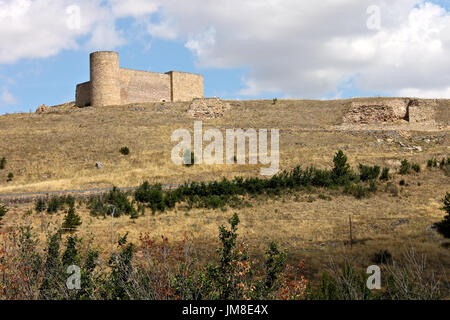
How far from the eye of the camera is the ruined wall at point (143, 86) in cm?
4766

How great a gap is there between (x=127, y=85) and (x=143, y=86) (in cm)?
208

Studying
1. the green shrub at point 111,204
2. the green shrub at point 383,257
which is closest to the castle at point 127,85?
the green shrub at point 111,204

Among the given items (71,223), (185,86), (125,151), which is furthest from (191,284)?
(185,86)

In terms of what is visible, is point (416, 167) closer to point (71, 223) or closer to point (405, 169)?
point (405, 169)

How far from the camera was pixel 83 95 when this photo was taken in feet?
159

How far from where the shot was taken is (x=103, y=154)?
32.5 m

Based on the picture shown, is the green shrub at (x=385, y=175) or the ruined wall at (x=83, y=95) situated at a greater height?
the ruined wall at (x=83, y=95)

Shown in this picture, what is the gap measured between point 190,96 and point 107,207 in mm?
34830

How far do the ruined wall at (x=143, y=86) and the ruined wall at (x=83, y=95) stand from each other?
3.82 metres

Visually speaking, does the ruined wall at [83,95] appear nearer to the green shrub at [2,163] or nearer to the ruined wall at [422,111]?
the green shrub at [2,163]
